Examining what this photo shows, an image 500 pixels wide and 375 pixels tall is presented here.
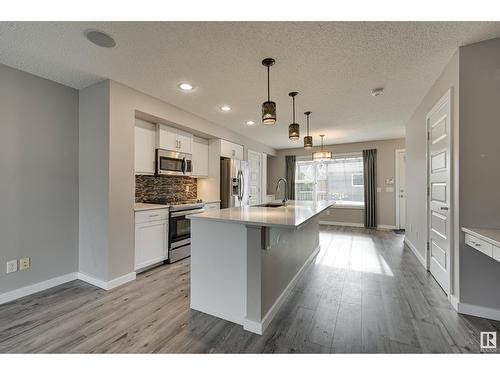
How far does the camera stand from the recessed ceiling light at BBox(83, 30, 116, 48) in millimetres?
1838

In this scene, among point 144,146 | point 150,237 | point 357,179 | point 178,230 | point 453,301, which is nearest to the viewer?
point 453,301

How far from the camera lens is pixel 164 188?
4047mm

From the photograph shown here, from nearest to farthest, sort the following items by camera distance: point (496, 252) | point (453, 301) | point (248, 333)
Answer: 1. point (496, 252)
2. point (248, 333)
3. point (453, 301)

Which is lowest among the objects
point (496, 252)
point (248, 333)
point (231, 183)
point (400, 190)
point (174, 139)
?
point (248, 333)

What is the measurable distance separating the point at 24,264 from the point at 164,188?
2.01m

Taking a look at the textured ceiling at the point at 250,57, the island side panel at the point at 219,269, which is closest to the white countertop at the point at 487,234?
the textured ceiling at the point at 250,57

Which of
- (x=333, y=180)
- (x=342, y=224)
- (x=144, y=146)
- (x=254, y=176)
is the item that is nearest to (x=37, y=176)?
(x=144, y=146)

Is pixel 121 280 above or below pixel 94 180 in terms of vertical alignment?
below

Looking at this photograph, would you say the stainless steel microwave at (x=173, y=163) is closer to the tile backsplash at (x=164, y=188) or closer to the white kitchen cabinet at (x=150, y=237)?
the tile backsplash at (x=164, y=188)

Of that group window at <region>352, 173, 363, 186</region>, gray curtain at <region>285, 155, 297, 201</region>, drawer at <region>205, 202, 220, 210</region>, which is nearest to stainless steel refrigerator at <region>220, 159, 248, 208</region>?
drawer at <region>205, 202, 220, 210</region>

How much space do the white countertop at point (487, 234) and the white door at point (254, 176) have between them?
4.05 m

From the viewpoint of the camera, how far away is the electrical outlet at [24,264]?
7.99 feet

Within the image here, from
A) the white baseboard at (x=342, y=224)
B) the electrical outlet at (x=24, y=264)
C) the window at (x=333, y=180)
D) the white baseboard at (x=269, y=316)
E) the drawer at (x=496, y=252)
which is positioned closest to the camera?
the drawer at (x=496, y=252)

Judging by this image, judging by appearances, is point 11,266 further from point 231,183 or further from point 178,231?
point 231,183
